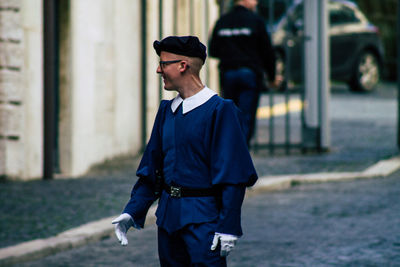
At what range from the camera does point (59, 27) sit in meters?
10.7

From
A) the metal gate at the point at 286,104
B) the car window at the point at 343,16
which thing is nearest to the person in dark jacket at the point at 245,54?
the metal gate at the point at 286,104

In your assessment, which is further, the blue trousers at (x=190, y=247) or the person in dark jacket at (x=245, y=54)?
the person in dark jacket at (x=245, y=54)

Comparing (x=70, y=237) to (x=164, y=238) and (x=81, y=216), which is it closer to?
(x=81, y=216)

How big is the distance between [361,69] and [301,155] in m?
9.07

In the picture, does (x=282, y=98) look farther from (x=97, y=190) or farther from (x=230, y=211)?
(x=230, y=211)

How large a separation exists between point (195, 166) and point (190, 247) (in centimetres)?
33

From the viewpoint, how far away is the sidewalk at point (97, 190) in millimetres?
7371

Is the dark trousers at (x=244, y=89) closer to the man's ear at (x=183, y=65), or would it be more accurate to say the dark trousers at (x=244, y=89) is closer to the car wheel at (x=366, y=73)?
the man's ear at (x=183, y=65)

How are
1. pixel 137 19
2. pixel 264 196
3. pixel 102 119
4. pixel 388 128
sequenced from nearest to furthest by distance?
pixel 264 196 < pixel 102 119 < pixel 137 19 < pixel 388 128

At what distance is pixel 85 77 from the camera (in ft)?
36.3

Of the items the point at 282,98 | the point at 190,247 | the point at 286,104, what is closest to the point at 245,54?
the point at 286,104

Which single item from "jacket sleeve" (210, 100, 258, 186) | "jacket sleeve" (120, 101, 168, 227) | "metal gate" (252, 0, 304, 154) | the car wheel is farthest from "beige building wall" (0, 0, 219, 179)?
the car wheel

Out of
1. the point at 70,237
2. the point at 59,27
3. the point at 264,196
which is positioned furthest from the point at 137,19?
the point at 70,237

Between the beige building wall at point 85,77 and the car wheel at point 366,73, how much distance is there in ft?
27.5
